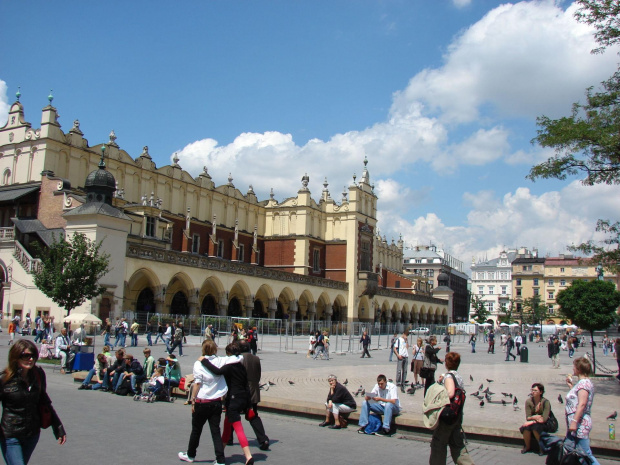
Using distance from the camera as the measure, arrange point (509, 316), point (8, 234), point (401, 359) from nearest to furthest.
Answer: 1. point (401, 359)
2. point (8, 234)
3. point (509, 316)

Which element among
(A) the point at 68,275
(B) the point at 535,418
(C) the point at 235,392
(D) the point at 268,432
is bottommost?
(D) the point at 268,432

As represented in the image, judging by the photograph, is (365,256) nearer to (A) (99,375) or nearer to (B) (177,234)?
(B) (177,234)

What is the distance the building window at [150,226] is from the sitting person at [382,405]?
32.0m

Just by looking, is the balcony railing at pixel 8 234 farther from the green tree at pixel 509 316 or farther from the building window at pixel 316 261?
the green tree at pixel 509 316

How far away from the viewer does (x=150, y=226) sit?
4078 centimetres

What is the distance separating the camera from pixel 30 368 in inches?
218

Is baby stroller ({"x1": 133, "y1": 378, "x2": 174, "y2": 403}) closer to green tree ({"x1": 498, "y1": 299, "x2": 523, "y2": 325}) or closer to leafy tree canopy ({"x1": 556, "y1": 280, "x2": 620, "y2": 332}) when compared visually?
leafy tree canopy ({"x1": 556, "y1": 280, "x2": 620, "y2": 332})

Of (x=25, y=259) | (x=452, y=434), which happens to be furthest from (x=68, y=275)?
(x=452, y=434)

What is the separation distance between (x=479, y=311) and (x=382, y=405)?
9830cm

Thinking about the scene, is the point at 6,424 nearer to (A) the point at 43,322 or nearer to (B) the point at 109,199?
(A) the point at 43,322

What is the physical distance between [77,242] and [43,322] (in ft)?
25.9

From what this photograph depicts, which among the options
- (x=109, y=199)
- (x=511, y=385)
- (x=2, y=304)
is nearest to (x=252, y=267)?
(x=109, y=199)

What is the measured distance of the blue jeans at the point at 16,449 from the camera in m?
5.34

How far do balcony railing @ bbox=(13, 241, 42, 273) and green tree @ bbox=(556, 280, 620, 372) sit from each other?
2454cm
